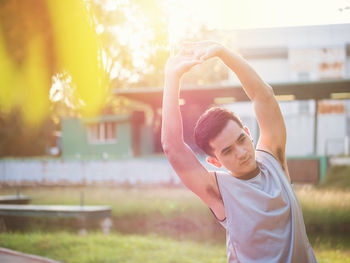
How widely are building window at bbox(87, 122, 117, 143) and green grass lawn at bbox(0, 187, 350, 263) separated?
60.1ft

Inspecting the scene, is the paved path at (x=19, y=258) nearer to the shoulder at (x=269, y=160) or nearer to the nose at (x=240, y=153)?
the shoulder at (x=269, y=160)

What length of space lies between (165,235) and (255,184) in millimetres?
6573

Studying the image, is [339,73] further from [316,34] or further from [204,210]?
[204,210]

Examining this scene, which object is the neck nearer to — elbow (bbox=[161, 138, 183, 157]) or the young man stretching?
the young man stretching

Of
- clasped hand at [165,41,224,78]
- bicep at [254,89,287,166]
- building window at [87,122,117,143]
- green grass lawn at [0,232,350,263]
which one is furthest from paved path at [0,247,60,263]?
building window at [87,122,117,143]

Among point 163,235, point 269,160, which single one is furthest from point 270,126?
point 163,235

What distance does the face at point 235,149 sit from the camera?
1.79 m

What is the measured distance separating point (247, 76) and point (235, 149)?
1.27 ft

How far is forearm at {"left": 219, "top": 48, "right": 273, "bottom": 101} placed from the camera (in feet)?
6.36

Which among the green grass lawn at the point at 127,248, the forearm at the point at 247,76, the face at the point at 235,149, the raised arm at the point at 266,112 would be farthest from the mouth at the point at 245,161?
the green grass lawn at the point at 127,248

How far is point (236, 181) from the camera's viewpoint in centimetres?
177

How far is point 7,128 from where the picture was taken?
3048 cm

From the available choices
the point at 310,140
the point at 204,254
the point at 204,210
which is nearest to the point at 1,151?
the point at 310,140

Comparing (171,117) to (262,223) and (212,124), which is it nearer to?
(212,124)
